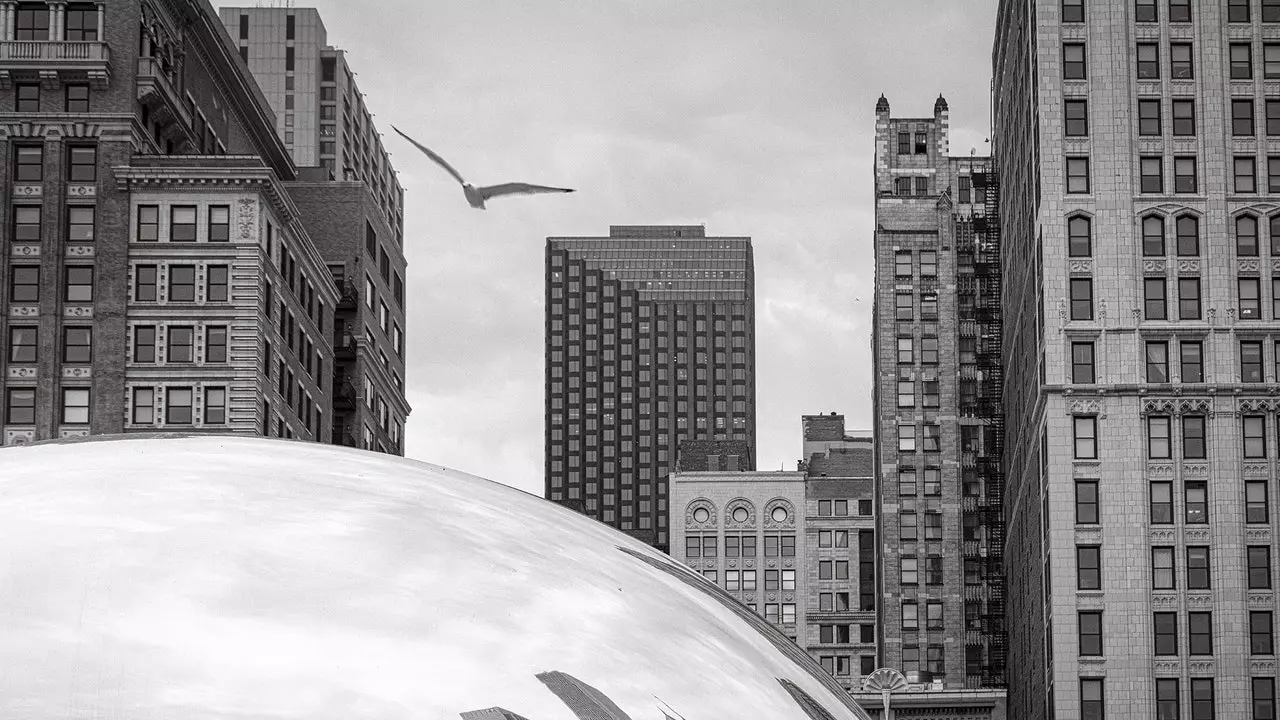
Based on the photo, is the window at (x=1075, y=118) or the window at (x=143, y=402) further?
the window at (x=1075, y=118)

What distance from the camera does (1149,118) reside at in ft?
261

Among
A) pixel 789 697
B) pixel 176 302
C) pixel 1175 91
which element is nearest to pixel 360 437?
pixel 176 302

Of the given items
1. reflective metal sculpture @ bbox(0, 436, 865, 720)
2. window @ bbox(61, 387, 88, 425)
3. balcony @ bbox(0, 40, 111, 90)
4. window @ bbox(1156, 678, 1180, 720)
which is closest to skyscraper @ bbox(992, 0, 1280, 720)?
window @ bbox(1156, 678, 1180, 720)

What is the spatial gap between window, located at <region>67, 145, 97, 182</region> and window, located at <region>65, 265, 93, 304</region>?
3.52 metres

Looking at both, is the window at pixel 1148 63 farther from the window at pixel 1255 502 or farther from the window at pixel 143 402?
the window at pixel 143 402

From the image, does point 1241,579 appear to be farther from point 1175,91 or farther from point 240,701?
point 240,701

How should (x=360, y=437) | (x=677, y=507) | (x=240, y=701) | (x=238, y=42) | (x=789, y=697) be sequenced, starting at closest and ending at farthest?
(x=240, y=701) → (x=789, y=697) → (x=360, y=437) → (x=677, y=507) → (x=238, y=42)

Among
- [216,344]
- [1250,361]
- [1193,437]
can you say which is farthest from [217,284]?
[1250,361]

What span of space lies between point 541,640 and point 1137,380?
78229 mm

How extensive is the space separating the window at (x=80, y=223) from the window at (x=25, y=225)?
119 centimetres

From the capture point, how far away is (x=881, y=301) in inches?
4963

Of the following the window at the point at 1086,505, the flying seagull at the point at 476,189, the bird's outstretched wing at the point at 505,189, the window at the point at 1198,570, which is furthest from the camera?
the window at the point at 1086,505

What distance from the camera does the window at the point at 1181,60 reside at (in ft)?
260

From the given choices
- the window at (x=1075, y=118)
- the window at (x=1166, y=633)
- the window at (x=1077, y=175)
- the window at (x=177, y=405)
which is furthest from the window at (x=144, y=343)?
the window at (x=1166, y=633)
